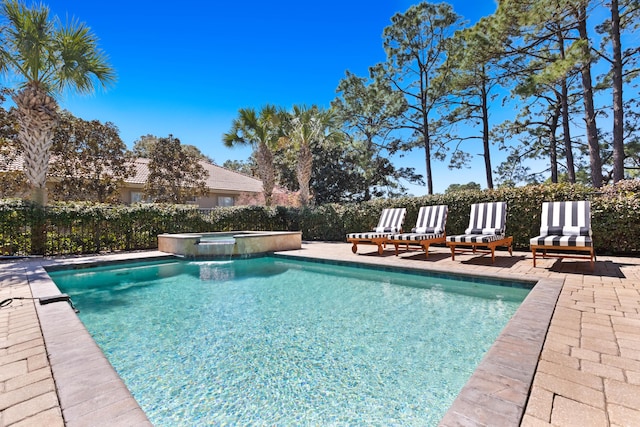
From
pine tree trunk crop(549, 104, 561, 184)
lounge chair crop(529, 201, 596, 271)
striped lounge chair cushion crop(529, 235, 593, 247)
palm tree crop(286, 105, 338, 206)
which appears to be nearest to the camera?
striped lounge chair cushion crop(529, 235, 593, 247)

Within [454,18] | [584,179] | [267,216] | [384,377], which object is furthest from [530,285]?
[584,179]

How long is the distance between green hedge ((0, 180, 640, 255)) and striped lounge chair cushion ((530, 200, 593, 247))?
1.97 meters

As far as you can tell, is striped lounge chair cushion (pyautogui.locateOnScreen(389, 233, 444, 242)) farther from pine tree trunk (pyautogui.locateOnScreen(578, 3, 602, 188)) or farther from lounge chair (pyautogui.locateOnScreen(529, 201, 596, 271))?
pine tree trunk (pyautogui.locateOnScreen(578, 3, 602, 188))

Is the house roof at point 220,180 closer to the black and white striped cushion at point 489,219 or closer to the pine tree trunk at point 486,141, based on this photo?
the pine tree trunk at point 486,141

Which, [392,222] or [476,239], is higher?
[392,222]

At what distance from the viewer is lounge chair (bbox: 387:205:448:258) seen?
26.7ft

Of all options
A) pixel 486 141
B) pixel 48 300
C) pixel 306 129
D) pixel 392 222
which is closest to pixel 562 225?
pixel 392 222

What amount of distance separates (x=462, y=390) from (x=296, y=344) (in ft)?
6.44

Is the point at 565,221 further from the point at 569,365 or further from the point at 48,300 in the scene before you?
the point at 48,300

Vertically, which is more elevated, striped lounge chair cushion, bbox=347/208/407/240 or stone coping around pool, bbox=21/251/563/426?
striped lounge chair cushion, bbox=347/208/407/240

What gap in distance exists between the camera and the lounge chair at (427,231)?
8.13 m

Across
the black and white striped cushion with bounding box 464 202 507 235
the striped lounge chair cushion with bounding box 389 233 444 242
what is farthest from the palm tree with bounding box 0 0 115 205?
the black and white striped cushion with bounding box 464 202 507 235

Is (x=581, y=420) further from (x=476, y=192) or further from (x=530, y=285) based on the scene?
(x=476, y=192)

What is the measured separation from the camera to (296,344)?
3510mm
